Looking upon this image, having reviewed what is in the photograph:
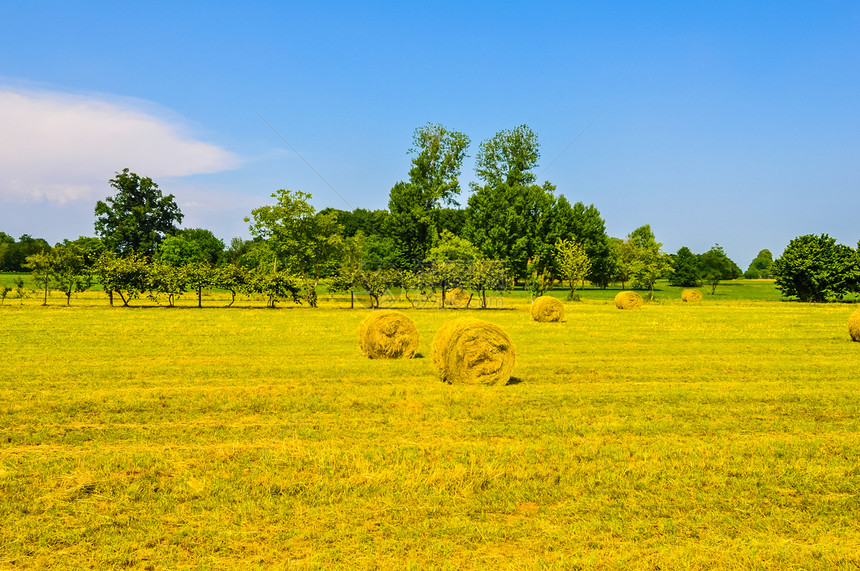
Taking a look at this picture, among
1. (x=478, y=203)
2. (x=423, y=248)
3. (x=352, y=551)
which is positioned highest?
(x=478, y=203)

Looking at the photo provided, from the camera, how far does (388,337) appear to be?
18219 mm

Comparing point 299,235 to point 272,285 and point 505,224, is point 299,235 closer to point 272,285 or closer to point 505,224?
point 272,285

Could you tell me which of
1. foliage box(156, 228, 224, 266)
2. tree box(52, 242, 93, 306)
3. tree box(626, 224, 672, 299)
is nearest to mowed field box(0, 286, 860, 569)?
tree box(52, 242, 93, 306)

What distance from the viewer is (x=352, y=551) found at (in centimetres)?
558

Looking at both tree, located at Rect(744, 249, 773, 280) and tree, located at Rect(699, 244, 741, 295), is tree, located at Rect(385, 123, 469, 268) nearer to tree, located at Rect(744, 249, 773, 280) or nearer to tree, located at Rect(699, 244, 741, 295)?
tree, located at Rect(699, 244, 741, 295)

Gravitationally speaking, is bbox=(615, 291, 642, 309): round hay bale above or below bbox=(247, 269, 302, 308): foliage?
below

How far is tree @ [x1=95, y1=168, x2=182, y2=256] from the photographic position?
8044cm

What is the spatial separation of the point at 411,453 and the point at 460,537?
244 cm

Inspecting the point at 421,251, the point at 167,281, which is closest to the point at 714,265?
the point at 421,251

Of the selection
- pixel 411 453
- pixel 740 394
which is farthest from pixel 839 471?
pixel 411 453

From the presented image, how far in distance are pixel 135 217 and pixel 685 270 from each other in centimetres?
9079

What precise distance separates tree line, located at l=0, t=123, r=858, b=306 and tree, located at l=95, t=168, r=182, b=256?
5.7 inches

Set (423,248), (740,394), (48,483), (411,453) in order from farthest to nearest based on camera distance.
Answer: (423,248), (740,394), (411,453), (48,483)

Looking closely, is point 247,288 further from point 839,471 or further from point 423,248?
point 839,471
